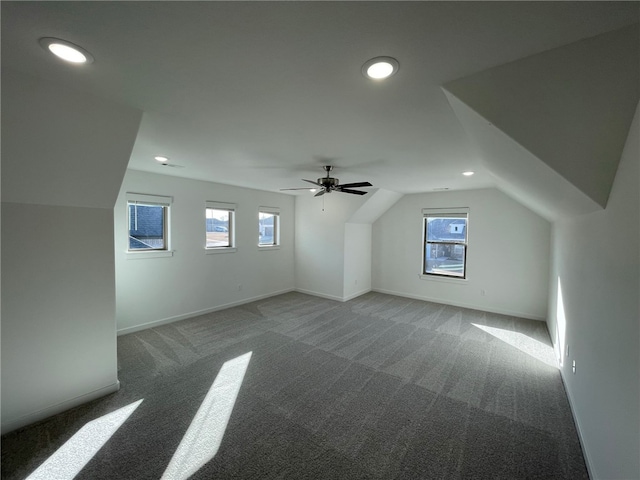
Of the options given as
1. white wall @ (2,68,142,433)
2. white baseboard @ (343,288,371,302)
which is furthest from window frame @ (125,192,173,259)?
white baseboard @ (343,288,371,302)

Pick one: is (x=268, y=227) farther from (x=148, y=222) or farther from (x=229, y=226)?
(x=148, y=222)

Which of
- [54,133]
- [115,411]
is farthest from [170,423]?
[54,133]

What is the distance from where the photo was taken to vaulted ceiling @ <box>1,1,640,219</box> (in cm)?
102

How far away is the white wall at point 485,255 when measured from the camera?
4492 millimetres

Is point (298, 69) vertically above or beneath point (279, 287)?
above

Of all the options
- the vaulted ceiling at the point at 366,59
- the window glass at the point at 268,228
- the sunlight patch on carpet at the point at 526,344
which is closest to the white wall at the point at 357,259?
the window glass at the point at 268,228

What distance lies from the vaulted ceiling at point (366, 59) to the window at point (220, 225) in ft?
9.47

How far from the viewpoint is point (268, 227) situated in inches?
237

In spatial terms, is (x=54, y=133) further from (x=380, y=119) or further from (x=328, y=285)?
(x=328, y=285)

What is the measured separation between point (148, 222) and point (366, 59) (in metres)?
4.12

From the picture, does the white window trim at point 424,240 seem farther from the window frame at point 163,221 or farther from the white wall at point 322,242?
the window frame at point 163,221

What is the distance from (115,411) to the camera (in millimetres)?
2168

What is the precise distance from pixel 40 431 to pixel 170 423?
0.93 metres

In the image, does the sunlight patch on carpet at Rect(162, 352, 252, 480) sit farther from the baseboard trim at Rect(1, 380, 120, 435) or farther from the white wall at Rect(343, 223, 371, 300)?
the white wall at Rect(343, 223, 371, 300)
